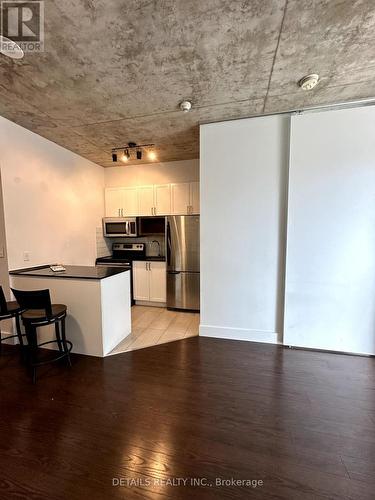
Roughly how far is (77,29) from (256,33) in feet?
4.12

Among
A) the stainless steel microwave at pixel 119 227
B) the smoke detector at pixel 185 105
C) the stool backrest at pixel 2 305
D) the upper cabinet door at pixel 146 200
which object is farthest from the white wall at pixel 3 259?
the smoke detector at pixel 185 105

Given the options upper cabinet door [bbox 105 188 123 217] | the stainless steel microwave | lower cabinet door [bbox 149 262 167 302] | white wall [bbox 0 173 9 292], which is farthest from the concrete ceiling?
lower cabinet door [bbox 149 262 167 302]

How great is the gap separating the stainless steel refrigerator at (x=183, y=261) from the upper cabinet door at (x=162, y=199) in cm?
57

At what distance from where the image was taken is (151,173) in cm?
453

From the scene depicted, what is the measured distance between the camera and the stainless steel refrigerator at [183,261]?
3.75 meters

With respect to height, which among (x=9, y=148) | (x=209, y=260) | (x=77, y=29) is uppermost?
(x=77, y=29)

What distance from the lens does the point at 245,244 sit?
2855 mm

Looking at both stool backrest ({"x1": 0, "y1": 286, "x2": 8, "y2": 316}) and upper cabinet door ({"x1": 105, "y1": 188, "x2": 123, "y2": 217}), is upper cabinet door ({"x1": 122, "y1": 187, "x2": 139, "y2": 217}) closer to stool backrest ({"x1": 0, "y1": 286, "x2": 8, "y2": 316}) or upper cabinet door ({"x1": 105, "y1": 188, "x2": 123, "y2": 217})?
upper cabinet door ({"x1": 105, "y1": 188, "x2": 123, "y2": 217})

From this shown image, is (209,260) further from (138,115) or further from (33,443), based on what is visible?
(33,443)

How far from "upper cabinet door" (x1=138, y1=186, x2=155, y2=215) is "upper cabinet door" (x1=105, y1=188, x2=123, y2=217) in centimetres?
46

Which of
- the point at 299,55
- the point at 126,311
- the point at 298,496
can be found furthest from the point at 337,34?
the point at 126,311

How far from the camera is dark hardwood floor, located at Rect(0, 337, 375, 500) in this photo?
4.09 ft

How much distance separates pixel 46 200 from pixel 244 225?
2.92 m

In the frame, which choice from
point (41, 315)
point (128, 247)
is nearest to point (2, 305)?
point (41, 315)
